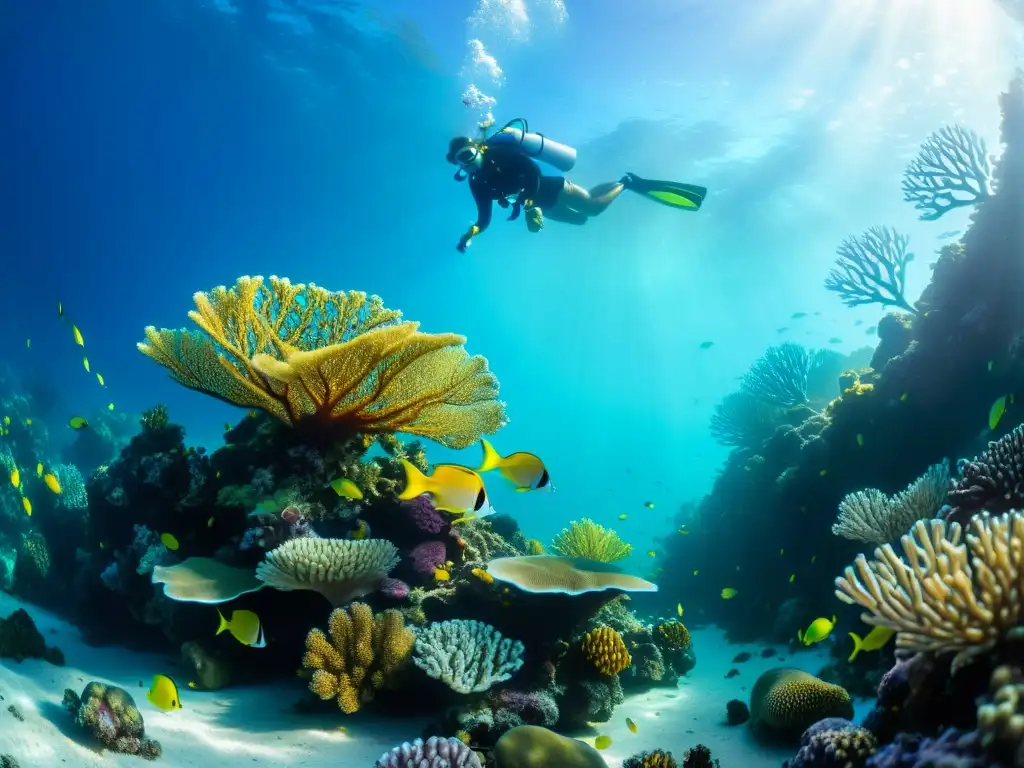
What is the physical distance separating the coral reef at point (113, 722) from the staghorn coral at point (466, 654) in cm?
182

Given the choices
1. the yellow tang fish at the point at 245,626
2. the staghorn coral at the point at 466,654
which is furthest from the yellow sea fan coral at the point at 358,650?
the yellow tang fish at the point at 245,626

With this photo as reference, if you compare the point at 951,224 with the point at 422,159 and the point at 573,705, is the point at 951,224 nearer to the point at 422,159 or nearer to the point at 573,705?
the point at 422,159

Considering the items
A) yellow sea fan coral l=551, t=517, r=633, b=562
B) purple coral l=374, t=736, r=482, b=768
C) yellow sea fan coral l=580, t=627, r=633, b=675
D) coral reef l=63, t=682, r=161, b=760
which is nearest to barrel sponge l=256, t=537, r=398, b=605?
coral reef l=63, t=682, r=161, b=760

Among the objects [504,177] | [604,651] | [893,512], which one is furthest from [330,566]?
[504,177]

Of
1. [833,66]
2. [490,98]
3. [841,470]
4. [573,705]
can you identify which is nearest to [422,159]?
[490,98]

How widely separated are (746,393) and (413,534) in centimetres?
1390

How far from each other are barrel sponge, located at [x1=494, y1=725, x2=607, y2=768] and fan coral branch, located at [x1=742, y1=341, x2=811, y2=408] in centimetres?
1321

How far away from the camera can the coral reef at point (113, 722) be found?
3.44 meters

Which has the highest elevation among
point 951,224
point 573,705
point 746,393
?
point 951,224

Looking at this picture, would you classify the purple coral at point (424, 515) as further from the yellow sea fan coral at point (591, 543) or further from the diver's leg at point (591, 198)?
the diver's leg at point (591, 198)

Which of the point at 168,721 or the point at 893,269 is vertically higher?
the point at 893,269

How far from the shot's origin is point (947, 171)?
10.6 metres

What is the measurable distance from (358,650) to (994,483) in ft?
16.0

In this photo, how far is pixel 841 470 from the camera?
30.6ft
